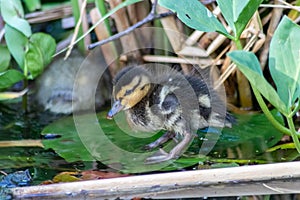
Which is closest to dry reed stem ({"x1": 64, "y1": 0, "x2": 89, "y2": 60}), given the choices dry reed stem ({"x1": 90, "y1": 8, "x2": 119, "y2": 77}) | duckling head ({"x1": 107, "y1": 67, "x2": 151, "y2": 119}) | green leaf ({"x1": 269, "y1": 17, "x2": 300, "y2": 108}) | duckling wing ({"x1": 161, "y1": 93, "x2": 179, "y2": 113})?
dry reed stem ({"x1": 90, "y1": 8, "x2": 119, "y2": 77})

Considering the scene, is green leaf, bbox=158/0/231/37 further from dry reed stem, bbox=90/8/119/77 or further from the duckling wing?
dry reed stem, bbox=90/8/119/77

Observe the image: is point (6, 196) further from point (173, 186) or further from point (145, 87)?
point (145, 87)

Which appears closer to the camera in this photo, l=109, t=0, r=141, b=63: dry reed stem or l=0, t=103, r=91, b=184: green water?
l=0, t=103, r=91, b=184: green water

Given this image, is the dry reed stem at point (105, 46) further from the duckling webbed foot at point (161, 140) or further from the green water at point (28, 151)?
the duckling webbed foot at point (161, 140)

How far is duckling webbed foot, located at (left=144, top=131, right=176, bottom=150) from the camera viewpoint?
2342mm

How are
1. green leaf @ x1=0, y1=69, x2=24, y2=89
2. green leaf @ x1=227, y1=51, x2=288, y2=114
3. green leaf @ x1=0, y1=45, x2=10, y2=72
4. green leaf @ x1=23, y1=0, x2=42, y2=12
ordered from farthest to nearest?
1. green leaf @ x1=23, y1=0, x2=42, y2=12
2. green leaf @ x1=0, y1=45, x2=10, y2=72
3. green leaf @ x1=0, y1=69, x2=24, y2=89
4. green leaf @ x1=227, y1=51, x2=288, y2=114

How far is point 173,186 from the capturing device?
1886 millimetres

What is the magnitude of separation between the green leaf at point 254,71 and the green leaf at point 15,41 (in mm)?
1200

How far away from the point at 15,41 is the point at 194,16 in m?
1.02

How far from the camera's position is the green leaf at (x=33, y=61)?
103 inches

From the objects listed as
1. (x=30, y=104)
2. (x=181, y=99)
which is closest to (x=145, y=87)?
(x=181, y=99)

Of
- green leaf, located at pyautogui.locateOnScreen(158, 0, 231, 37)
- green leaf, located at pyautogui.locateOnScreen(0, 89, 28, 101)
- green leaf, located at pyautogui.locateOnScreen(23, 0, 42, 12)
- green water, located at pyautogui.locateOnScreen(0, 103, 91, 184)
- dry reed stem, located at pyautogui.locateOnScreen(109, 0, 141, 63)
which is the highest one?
green leaf, located at pyautogui.locateOnScreen(158, 0, 231, 37)

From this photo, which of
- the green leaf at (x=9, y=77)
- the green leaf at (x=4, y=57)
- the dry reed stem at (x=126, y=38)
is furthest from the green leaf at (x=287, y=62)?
the green leaf at (x=4, y=57)

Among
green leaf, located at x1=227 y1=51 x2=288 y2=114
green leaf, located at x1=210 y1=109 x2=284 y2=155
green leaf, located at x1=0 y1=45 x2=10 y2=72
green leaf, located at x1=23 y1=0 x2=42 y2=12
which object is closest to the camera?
green leaf, located at x1=227 y1=51 x2=288 y2=114
